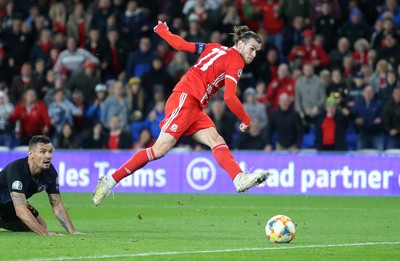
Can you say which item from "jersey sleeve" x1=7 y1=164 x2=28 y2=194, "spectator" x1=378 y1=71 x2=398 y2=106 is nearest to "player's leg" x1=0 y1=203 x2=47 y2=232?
"jersey sleeve" x1=7 y1=164 x2=28 y2=194

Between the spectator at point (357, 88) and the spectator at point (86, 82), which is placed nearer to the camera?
the spectator at point (357, 88)

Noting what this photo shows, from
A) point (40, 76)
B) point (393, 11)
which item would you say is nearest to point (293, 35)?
point (393, 11)

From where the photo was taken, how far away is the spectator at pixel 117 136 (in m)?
21.6

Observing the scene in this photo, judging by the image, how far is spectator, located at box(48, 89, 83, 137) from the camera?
22.5 m

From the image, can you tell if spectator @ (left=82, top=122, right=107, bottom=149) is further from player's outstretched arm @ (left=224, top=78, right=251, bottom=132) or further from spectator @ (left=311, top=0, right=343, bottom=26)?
player's outstretched arm @ (left=224, top=78, right=251, bottom=132)

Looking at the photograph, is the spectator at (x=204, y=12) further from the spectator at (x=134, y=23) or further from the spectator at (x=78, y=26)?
the spectator at (x=78, y=26)

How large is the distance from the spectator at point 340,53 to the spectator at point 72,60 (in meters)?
5.30

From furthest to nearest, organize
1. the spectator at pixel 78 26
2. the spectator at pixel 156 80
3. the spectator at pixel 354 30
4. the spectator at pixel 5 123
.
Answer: the spectator at pixel 78 26, the spectator at pixel 354 30, the spectator at pixel 156 80, the spectator at pixel 5 123

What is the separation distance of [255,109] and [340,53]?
8.12ft

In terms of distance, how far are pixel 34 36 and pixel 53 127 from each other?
3203 millimetres

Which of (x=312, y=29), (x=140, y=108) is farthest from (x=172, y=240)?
(x=312, y=29)

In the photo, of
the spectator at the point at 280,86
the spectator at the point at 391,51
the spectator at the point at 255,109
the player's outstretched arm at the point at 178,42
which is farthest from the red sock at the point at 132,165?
the spectator at the point at 391,51

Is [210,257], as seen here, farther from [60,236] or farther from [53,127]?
[53,127]

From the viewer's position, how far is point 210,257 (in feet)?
30.3
